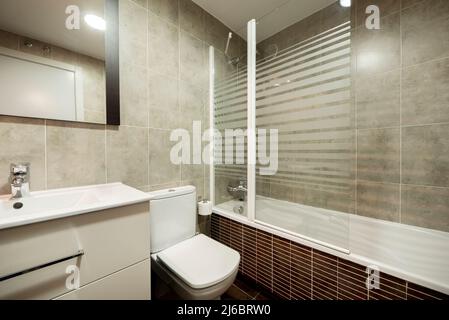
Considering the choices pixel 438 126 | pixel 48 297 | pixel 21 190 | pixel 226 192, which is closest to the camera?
pixel 48 297

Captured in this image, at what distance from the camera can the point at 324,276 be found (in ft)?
3.39

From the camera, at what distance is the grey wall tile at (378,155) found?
1.43 meters

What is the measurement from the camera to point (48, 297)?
65 centimetres

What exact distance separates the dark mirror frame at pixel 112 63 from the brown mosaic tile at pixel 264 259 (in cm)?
125

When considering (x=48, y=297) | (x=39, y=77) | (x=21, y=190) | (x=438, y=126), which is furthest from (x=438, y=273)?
(x=39, y=77)

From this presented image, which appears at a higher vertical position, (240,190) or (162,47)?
(162,47)

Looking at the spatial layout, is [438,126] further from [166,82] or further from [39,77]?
[39,77]

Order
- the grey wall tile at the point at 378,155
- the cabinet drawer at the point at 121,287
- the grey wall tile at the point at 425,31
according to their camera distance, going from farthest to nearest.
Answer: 1. the grey wall tile at the point at 378,155
2. the grey wall tile at the point at 425,31
3. the cabinet drawer at the point at 121,287

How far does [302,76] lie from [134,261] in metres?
1.53

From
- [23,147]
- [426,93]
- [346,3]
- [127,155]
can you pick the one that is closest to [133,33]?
[127,155]

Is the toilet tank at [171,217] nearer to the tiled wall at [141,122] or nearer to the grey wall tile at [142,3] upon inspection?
the tiled wall at [141,122]

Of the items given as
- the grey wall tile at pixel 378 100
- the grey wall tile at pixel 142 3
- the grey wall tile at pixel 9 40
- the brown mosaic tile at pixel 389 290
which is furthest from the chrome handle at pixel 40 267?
the grey wall tile at pixel 378 100

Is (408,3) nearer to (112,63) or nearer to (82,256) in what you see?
(112,63)

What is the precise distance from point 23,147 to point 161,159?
0.71m
